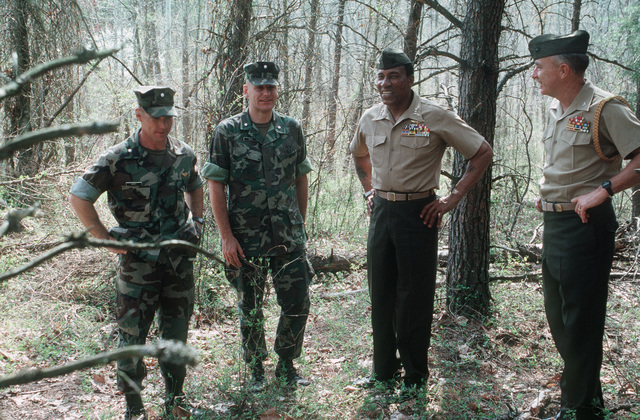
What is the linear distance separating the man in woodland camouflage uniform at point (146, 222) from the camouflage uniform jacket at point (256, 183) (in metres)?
0.36

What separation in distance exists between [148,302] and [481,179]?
307 cm

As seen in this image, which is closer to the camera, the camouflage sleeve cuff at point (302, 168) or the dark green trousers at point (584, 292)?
the dark green trousers at point (584, 292)

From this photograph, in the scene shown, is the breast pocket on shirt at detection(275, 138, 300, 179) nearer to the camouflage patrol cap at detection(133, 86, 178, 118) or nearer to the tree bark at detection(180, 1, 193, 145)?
the camouflage patrol cap at detection(133, 86, 178, 118)


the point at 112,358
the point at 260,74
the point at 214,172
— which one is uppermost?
the point at 260,74

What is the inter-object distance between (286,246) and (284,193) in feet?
1.34

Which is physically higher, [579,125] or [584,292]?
[579,125]

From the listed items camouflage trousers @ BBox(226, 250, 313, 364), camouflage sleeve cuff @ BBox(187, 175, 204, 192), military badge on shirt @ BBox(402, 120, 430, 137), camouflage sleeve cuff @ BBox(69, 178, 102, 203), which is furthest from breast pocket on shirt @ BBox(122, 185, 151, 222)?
military badge on shirt @ BBox(402, 120, 430, 137)

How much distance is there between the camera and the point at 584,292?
304cm

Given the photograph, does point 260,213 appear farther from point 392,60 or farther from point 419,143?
point 392,60

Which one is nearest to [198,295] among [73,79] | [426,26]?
[73,79]

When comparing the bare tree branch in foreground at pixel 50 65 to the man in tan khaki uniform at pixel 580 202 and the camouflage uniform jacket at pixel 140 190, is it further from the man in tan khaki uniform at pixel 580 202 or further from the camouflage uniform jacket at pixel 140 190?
the man in tan khaki uniform at pixel 580 202

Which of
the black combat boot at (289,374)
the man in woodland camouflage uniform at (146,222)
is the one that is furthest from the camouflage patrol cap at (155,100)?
the black combat boot at (289,374)

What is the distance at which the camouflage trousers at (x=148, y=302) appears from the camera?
3.32m

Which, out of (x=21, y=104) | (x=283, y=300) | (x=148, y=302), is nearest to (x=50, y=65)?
(x=148, y=302)
